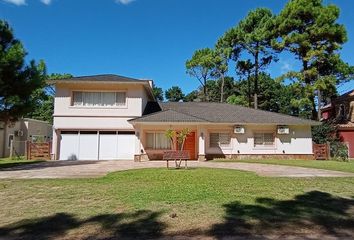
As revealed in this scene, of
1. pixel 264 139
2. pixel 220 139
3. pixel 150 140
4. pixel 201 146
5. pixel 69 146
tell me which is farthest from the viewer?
pixel 264 139

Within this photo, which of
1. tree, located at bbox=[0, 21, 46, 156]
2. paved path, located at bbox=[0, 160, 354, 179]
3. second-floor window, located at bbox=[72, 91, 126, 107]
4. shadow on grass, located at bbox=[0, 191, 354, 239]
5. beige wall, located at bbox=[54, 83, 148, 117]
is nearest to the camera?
shadow on grass, located at bbox=[0, 191, 354, 239]

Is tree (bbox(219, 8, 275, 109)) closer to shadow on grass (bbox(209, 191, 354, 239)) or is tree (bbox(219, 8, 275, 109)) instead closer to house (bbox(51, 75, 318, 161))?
house (bbox(51, 75, 318, 161))

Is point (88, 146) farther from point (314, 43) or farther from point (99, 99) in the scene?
point (314, 43)

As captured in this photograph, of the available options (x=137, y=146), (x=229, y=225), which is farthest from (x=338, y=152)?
(x=229, y=225)

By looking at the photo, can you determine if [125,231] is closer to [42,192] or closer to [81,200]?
[81,200]

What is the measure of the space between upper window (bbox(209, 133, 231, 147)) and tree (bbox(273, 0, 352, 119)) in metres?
11.0

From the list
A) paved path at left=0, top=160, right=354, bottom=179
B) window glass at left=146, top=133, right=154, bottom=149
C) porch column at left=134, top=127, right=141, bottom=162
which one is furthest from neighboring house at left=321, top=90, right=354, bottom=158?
porch column at left=134, top=127, right=141, bottom=162

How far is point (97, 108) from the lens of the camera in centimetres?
2477

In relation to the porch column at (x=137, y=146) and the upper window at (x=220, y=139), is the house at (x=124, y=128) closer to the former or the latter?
the upper window at (x=220, y=139)

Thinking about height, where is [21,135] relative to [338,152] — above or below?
above

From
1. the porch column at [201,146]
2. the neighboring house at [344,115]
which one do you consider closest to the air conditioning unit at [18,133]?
the porch column at [201,146]

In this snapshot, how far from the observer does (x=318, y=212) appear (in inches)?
271

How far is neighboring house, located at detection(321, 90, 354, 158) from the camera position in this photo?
104 feet

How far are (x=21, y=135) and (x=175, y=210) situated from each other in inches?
1250
